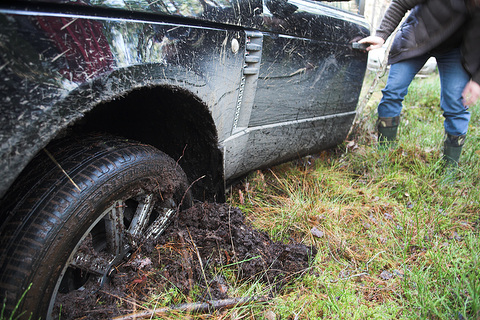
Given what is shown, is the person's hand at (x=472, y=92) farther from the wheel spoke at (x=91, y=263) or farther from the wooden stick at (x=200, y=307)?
the wheel spoke at (x=91, y=263)

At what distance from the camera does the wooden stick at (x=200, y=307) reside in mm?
1412

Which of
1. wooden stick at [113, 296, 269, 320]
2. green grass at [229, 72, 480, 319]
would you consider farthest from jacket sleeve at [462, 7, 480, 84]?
wooden stick at [113, 296, 269, 320]

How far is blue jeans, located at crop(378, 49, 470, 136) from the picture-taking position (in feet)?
9.31

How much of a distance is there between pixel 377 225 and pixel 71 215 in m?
1.97

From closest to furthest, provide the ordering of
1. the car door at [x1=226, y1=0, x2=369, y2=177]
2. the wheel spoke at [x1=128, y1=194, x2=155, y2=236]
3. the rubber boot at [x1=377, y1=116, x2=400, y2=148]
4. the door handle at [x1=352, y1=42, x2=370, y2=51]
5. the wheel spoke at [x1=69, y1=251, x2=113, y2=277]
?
the wheel spoke at [x1=69, y1=251, x2=113, y2=277] < the wheel spoke at [x1=128, y1=194, x2=155, y2=236] < the car door at [x1=226, y1=0, x2=369, y2=177] < the door handle at [x1=352, y1=42, x2=370, y2=51] < the rubber boot at [x1=377, y1=116, x2=400, y2=148]

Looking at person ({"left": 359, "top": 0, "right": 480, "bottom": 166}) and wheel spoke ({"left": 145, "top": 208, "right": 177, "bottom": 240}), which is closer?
wheel spoke ({"left": 145, "top": 208, "right": 177, "bottom": 240})

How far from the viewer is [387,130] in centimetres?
323

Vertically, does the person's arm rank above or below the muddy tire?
above

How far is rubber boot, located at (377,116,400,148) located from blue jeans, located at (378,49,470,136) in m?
0.07

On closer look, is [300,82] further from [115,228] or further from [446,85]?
[446,85]

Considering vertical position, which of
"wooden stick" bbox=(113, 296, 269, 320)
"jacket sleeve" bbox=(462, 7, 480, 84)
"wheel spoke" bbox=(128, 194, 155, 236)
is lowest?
"wooden stick" bbox=(113, 296, 269, 320)

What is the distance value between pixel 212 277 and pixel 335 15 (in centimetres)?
195

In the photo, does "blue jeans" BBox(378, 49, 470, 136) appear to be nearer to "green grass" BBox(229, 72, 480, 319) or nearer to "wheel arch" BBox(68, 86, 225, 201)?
"green grass" BBox(229, 72, 480, 319)

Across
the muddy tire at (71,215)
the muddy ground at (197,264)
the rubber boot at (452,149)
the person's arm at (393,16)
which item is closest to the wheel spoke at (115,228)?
the muddy tire at (71,215)
